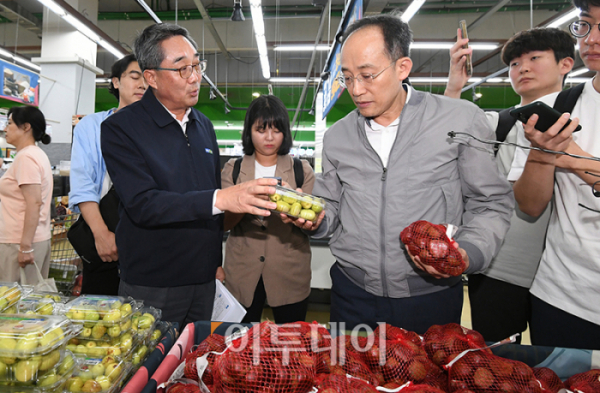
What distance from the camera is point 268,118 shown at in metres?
2.35

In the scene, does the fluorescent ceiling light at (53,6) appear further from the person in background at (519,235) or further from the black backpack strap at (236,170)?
the person in background at (519,235)

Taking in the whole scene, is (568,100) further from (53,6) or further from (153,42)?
(53,6)

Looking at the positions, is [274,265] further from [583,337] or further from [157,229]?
[583,337]

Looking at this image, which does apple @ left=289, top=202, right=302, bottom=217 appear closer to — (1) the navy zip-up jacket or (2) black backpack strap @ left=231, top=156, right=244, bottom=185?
(1) the navy zip-up jacket

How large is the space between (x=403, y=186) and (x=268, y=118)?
4.00ft

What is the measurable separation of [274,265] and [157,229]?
2.58 feet

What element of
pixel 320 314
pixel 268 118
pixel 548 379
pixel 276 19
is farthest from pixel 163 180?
pixel 276 19

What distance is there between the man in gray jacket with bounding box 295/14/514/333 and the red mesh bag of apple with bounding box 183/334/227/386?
0.60 meters

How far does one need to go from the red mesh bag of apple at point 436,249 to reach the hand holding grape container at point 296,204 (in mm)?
405

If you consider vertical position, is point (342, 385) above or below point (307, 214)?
below

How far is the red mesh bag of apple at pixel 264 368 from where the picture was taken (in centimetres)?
78

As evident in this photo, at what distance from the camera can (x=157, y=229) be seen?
1.67 meters

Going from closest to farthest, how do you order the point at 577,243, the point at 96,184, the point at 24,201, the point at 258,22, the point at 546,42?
the point at 577,243 < the point at 546,42 < the point at 96,184 < the point at 24,201 < the point at 258,22

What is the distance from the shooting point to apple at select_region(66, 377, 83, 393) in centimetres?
94
